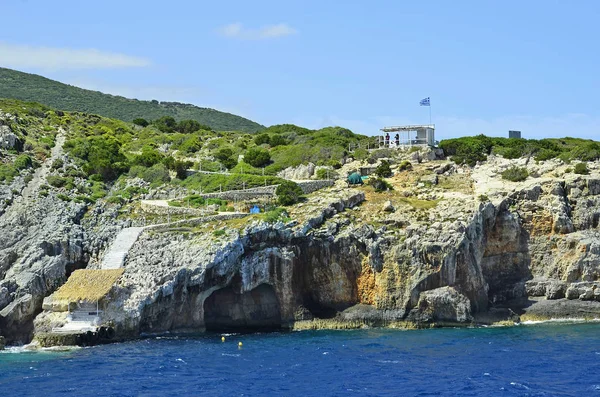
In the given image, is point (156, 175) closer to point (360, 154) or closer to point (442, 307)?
point (360, 154)

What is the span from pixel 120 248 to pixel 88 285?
523cm

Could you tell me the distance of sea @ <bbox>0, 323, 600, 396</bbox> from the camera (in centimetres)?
4584

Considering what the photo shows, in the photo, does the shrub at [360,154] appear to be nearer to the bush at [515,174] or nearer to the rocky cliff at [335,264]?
the bush at [515,174]

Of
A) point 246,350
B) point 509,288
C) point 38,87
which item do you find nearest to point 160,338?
point 246,350

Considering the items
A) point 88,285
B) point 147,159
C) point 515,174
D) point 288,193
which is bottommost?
point 88,285

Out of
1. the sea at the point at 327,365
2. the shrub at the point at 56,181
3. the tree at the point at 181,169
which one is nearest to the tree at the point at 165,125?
the tree at the point at 181,169

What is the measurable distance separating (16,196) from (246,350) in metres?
28.9

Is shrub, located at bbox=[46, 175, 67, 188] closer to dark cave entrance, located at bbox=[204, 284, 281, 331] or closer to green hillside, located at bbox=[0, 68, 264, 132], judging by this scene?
dark cave entrance, located at bbox=[204, 284, 281, 331]

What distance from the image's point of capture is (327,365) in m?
51.4

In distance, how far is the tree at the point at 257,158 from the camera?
93.8m

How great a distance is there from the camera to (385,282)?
63625mm

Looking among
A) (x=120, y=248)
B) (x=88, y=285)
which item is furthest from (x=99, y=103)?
(x=88, y=285)

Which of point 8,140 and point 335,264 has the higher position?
point 8,140

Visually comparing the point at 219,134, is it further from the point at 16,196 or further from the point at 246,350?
the point at 246,350
